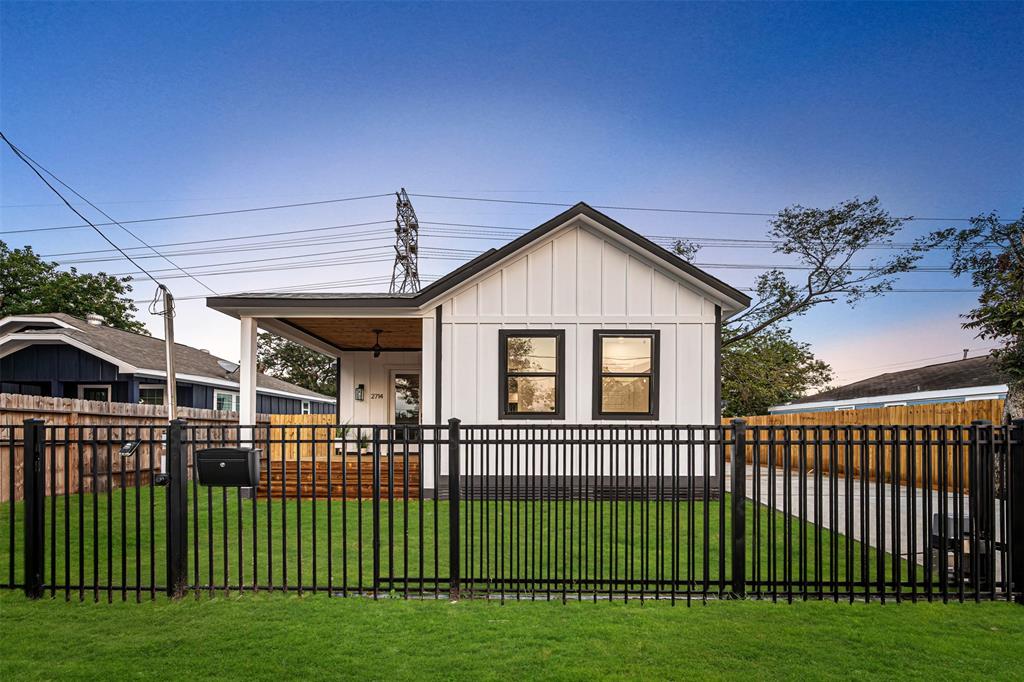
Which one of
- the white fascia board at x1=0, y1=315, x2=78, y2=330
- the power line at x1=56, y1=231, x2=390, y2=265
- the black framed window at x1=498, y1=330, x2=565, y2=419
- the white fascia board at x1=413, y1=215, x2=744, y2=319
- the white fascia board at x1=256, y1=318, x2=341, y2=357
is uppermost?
the power line at x1=56, y1=231, x2=390, y2=265

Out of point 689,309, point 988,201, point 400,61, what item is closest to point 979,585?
point 689,309

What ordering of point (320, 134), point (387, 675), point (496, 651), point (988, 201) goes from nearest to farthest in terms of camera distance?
point (387, 675)
point (496, 651)
point (320, 134)
point (988, 201)

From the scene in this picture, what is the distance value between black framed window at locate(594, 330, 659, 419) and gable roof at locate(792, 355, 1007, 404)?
1100cm

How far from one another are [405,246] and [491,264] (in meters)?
18.6

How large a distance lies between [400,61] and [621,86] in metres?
5.81

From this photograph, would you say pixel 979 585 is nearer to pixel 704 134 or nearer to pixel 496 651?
pixel 496 651

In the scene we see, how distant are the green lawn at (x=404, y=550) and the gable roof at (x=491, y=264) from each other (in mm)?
3498

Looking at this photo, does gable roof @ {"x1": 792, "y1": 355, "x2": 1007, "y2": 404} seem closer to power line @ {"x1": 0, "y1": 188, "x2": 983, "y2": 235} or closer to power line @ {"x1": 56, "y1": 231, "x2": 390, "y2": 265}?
power line @ {"x1": 0, "y1": 188, "x2": 983, "y2": 235}

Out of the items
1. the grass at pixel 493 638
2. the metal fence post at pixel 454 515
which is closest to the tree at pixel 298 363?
the grass at pixel 493 638

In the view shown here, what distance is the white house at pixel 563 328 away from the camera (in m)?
10.8

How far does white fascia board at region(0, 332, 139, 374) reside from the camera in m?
16.8

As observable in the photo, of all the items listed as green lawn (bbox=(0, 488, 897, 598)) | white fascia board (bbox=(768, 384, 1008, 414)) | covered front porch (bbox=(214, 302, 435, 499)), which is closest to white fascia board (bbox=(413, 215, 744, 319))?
covered front porch (bbox=(214, 302, 435, 499))

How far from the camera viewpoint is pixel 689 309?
1088 centimetres

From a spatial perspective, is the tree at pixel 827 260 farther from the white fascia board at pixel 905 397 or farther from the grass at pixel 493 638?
the grass at pixel 493 638
